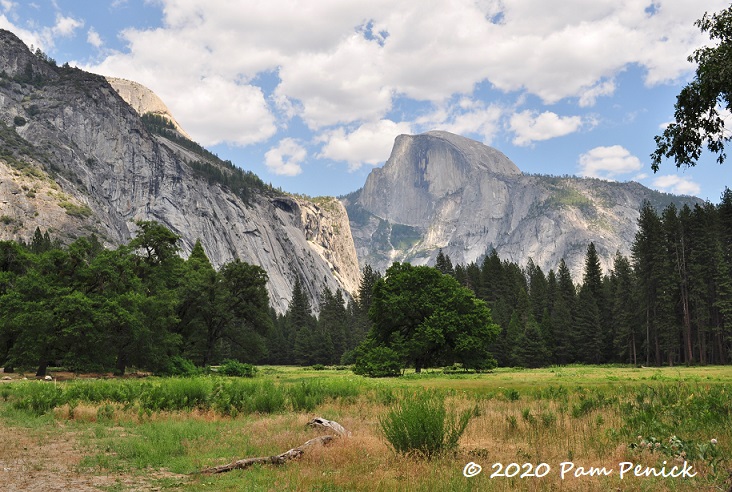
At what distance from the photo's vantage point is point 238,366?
49031mm

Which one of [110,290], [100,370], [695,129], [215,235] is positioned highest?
[215,235]

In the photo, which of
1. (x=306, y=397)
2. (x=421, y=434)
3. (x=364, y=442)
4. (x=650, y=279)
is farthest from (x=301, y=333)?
(x=421, y=434)

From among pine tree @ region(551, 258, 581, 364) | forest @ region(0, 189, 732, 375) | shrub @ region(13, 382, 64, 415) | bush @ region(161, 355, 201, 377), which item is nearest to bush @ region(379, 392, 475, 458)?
shrub @ region(13, 382, 64, 415)

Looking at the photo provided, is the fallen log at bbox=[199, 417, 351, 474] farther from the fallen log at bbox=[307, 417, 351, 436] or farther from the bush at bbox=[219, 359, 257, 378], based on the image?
the bush at bbox=[219, 359, 257, 378]

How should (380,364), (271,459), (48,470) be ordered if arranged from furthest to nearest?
(380,364) → (271,459) → (48,470)

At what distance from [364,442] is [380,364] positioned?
3400 cm

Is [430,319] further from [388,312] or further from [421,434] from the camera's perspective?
[421,434]

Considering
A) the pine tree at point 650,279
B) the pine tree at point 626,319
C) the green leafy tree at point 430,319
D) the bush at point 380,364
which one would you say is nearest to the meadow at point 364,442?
the bush at point 380,364

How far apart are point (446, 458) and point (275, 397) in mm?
10912

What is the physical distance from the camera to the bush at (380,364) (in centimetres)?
4534

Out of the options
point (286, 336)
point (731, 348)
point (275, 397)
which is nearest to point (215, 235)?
point (286, 336)

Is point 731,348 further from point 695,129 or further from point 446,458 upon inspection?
point 446,458

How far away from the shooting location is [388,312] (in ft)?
172

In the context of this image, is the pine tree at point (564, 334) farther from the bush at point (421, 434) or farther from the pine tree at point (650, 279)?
the bush at point (421, 434)
